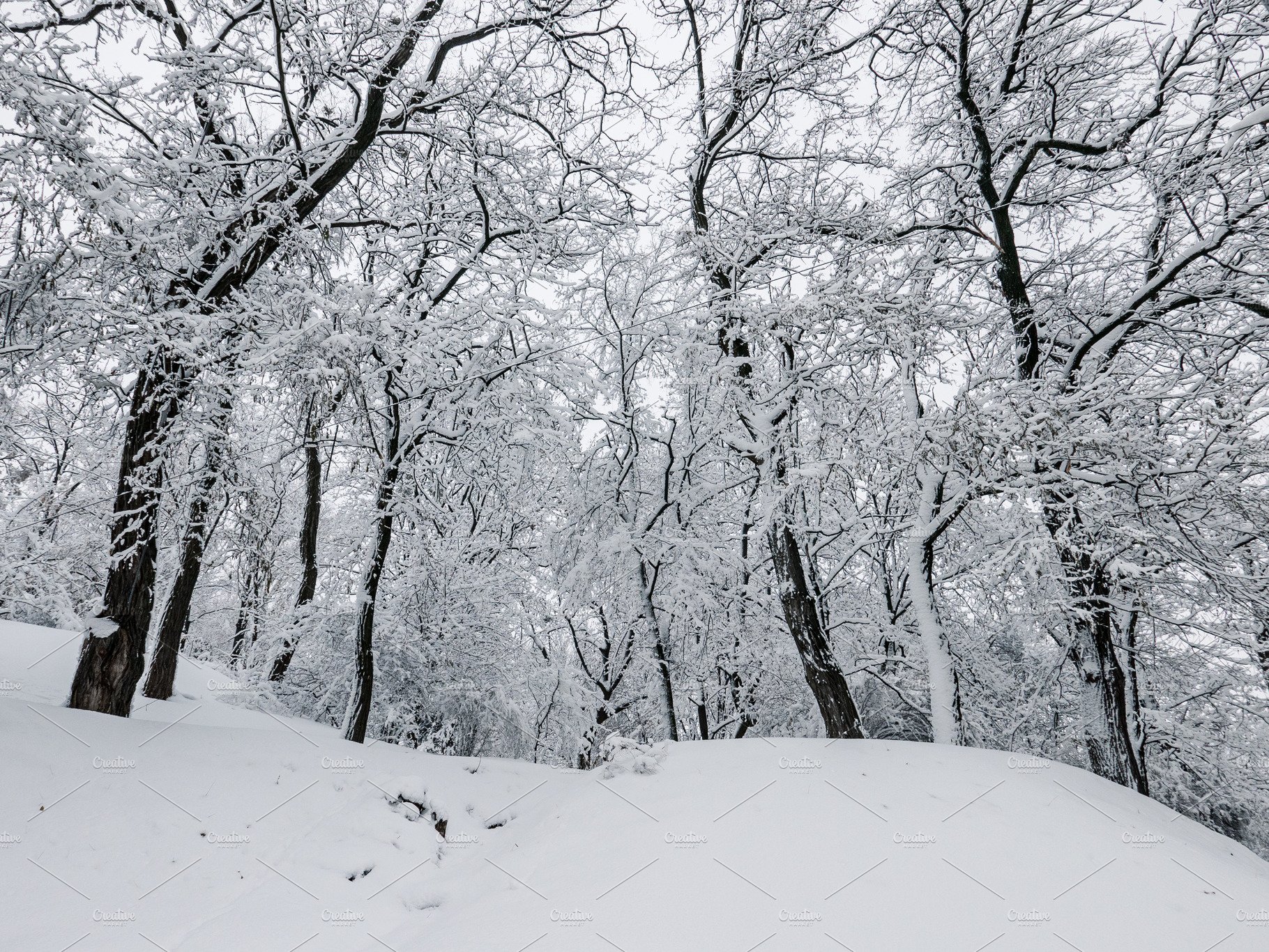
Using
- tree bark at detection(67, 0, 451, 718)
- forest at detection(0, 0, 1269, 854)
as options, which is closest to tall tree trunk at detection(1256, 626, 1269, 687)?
forest at detection(0, 0, 1269, 854)

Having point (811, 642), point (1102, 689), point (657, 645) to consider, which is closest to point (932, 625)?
point (811, 642)

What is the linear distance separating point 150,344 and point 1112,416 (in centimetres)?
773

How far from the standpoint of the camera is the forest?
4.79m

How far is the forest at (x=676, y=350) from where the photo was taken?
479 centimetres

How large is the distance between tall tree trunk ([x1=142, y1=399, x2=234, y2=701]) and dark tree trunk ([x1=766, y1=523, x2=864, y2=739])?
5.29 metres

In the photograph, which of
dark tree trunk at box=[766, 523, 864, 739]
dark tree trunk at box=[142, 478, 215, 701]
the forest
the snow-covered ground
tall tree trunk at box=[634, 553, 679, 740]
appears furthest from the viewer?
tall tree trunk at box=[634, 553, 679, 740]

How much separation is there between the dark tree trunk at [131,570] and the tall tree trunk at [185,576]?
1.23 feet

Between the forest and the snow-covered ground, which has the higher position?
the forest

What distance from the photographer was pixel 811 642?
6.47 metres

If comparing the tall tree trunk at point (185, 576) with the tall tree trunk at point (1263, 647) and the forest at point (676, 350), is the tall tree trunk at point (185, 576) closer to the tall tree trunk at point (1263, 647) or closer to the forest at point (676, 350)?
the forest at point (676, 350)

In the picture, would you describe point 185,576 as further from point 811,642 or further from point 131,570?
point 811,642

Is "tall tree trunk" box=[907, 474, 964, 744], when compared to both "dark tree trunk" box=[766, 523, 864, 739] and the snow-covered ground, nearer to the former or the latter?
"dark tree trunk" box=[766, 523, 864, 739]

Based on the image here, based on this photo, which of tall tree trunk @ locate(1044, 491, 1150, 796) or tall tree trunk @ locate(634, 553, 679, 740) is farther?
tall tree trunk @ locate(634, 553, 679, 740)

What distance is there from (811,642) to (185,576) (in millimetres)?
7353
